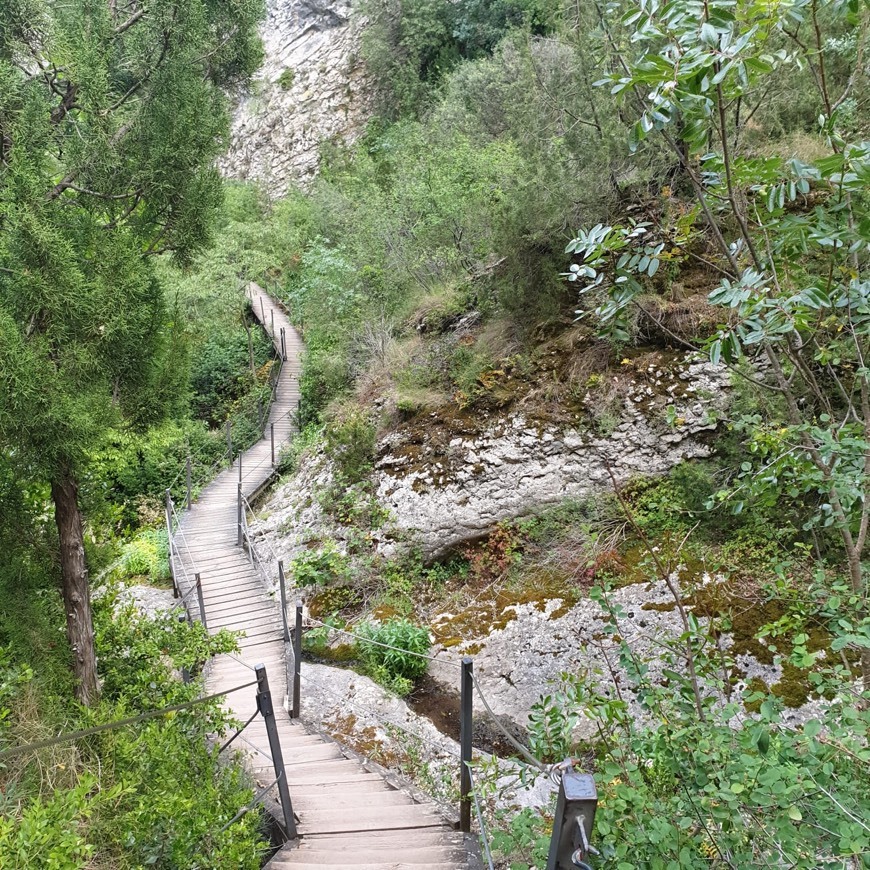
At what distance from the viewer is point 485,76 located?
54.2ft

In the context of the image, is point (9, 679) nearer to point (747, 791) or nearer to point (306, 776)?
point (306, 776)

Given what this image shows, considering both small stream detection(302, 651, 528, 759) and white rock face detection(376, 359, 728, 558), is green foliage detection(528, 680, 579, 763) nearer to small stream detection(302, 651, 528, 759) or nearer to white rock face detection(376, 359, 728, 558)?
small stream detection(302, 651, 528, 759)

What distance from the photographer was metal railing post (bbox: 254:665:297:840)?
3555mm

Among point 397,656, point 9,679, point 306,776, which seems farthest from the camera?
point 397,656

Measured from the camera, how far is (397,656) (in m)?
6.73

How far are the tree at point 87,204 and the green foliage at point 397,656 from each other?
3.28 metres

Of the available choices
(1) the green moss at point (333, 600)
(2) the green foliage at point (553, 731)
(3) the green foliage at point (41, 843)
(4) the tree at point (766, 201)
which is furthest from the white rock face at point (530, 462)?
(3) the green foliage at point (41, 843)

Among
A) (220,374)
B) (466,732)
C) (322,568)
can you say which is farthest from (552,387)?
(220,374)

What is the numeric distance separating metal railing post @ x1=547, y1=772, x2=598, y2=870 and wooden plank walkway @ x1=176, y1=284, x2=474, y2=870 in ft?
6.63

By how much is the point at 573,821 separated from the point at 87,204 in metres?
4.64

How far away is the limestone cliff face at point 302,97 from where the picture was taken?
26781 millimetres

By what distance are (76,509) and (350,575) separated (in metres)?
4.52

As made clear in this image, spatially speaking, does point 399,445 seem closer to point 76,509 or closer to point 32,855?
point 76,509

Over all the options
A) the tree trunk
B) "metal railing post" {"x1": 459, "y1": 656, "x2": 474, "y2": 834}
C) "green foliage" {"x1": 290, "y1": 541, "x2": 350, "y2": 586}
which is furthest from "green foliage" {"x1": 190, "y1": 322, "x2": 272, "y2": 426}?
"metal railing post" {"x1": 459, "y1": 656, "x2": 474, "y2": 834}
